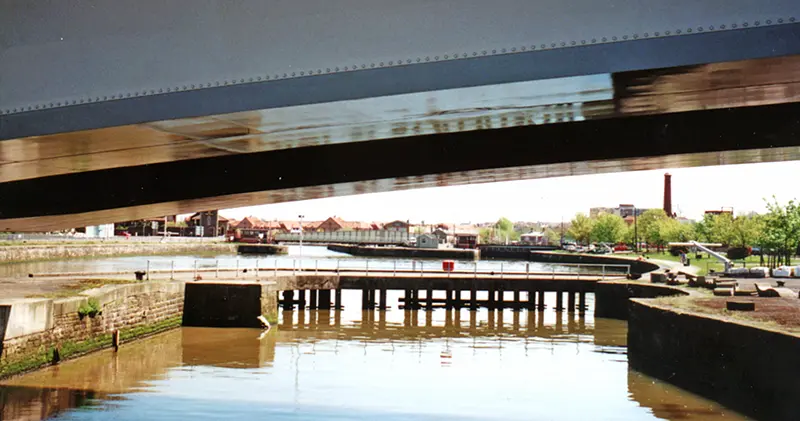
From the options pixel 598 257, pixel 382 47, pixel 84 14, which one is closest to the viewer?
pixel 382 47

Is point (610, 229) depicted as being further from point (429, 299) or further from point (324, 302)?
point (324, 302)

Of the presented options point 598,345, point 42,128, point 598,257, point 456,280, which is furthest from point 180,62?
point 598,257

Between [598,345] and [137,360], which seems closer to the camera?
[137,360]

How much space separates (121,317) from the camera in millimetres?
26609

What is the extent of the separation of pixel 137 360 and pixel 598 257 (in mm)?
83054

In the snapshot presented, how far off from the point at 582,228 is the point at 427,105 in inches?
5772

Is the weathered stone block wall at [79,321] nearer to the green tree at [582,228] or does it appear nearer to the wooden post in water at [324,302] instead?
the wooden post in water at [324,302]

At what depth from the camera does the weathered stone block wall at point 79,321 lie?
19125 mm

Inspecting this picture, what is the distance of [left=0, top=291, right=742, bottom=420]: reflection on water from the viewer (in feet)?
61.4

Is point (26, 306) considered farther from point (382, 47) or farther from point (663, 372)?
point (663, 372)

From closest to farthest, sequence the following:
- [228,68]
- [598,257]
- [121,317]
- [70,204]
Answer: [228,68]
[70,204]
[121,317]
[598,257]

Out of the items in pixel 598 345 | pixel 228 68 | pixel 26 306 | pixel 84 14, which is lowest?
pixel 598 345

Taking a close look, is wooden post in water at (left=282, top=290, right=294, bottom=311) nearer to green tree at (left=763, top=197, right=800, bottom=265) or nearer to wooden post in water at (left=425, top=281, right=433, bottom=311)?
wooden post in water at (left=425, top=281, right=433, bottom=311)

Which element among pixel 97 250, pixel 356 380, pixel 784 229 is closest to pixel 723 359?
pixel 356 380
